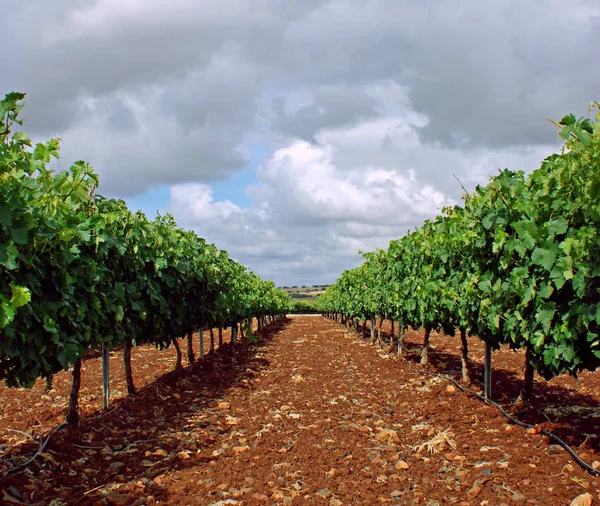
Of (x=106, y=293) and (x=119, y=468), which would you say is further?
(x=106, y=293)

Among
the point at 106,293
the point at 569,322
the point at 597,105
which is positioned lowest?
the point at 569,322

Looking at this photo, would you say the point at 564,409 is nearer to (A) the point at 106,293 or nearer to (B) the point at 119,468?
(B) the point at 119,468

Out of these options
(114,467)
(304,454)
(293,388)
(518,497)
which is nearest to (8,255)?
(114,467)

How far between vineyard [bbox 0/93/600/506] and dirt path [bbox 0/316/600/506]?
4 centimetres

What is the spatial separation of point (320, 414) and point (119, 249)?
15.8ft

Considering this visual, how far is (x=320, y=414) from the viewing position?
9461mm

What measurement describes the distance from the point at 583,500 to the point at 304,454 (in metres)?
3.50

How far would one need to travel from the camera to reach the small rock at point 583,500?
16.5 ft

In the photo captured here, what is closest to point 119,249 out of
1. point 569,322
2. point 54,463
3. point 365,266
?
point 54,463

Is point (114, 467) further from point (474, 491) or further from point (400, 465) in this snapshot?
point (474, 491)

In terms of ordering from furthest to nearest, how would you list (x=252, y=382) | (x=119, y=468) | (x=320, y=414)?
(x=252, y=382) → (x=320, y=414) → (x=119, y=468)

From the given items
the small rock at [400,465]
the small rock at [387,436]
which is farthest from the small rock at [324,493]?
the small rock at [387,436]

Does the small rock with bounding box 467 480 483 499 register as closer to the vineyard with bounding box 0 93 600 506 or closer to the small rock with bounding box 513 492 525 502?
the vineyard with bounding box 0 93 600 506

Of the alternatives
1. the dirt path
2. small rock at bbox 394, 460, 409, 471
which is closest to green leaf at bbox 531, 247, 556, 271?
the dirt path
